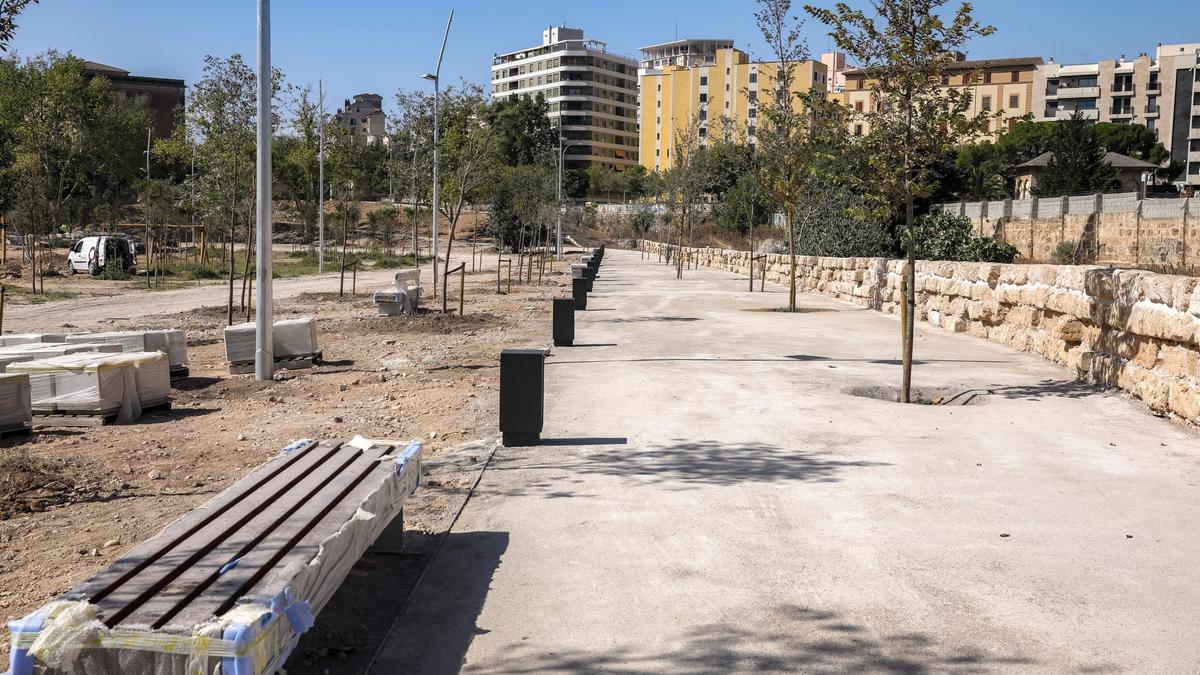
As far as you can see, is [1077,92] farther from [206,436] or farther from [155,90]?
[206,436]

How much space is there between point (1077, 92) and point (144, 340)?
121 m

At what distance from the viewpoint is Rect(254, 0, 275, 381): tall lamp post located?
11531mm

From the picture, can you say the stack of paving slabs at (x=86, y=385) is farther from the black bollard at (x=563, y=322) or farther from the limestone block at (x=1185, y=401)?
the limestone block at (x=1185, y=401)

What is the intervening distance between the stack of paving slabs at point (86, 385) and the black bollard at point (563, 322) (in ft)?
19.7

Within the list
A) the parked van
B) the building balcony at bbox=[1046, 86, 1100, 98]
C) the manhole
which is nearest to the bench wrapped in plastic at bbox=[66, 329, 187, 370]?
the manhole

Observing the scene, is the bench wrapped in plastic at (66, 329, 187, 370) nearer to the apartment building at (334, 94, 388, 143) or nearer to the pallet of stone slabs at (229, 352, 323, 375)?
the pallet of stone slabs at (229, 352, 323, 375)

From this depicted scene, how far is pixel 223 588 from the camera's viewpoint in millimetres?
3436

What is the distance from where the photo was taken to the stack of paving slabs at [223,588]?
3039 mm

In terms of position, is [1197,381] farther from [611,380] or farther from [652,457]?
[611,380]

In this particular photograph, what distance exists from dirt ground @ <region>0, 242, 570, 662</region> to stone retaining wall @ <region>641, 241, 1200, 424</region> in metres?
6.15

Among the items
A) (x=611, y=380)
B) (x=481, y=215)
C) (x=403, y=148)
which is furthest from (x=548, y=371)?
(x=481, y=215)

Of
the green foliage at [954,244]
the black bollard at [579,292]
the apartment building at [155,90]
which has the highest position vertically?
the apartment building at [155,90]

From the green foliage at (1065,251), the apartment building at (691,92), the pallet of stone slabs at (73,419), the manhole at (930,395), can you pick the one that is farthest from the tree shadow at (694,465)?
the apartment building at (691,92)

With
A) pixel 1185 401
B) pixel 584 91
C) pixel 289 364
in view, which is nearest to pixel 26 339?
pixel 289 364
